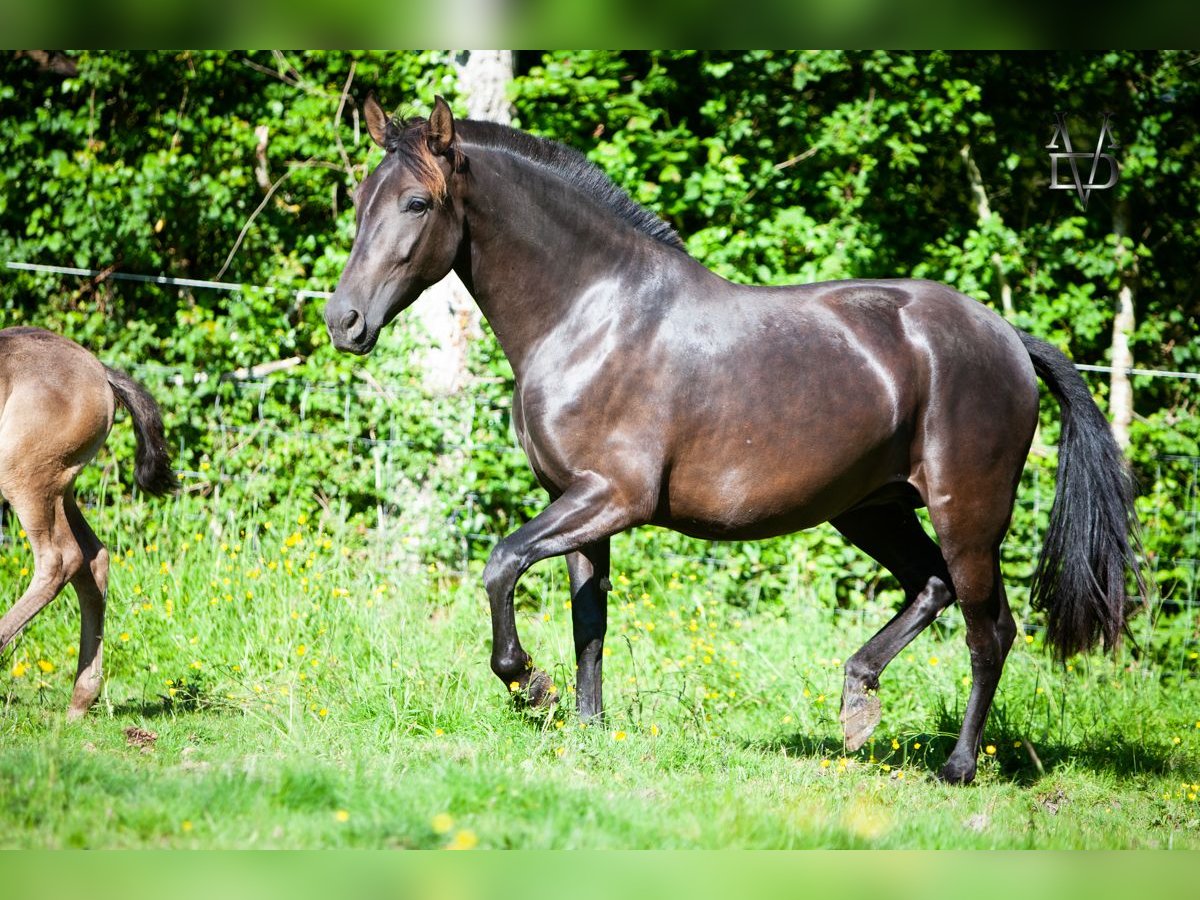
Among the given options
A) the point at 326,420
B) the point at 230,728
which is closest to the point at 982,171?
the point at 326,420

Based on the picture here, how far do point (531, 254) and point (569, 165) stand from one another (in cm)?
46

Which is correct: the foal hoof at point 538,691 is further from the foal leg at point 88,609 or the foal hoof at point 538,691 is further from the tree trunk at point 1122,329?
the tree trunk at point 1122,329

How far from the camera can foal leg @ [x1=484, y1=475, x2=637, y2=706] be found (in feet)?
14.1

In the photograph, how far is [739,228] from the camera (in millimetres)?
9297

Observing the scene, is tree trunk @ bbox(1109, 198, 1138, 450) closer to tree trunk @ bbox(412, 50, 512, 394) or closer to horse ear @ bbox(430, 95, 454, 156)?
tree trunk @ bbox(412, 50, 512, 394)

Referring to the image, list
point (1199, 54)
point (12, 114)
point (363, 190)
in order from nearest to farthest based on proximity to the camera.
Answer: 1. point (363, 190)
2. point (1199, 54)
3. point (12, 114)

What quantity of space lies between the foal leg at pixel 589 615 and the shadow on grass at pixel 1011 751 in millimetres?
790

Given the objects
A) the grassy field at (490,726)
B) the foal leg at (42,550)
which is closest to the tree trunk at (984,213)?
the grassy field at (490,726)

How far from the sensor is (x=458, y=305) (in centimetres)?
869

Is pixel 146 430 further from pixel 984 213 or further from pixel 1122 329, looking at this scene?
pixel 1122 329

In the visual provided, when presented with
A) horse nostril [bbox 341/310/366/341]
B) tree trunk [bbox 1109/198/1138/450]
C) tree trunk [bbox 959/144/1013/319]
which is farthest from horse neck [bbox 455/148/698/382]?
tree trunk [bbox 1109/198/1138/450]

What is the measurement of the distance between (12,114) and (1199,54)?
32.4 ft
